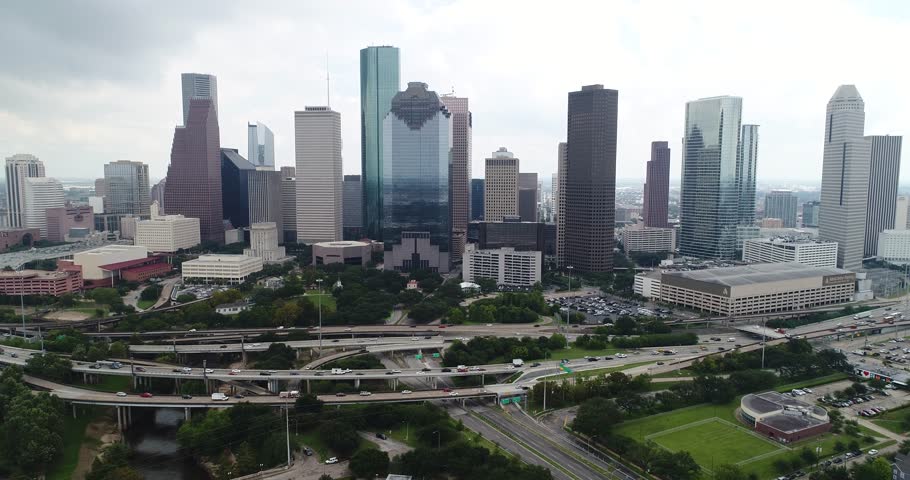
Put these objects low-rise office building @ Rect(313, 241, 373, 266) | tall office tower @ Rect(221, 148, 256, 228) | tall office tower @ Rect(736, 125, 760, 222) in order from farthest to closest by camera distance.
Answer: tall office tower @ Rect(221, 148, 256, 228), tall office tower @ Rect(736, 125, 760, 222), low-rise office building @ Rect(313, 241, 373, 266)

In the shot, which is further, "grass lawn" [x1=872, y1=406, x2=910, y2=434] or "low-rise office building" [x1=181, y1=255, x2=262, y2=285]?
"low-rise office building" [x1=181, y1=255, x2=262, y2=285]

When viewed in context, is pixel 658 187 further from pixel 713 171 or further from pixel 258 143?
pixel 258 143

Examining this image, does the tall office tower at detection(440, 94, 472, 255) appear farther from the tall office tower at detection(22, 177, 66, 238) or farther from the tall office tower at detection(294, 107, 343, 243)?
the tall office tower at detection(22, 177, 66, 238)

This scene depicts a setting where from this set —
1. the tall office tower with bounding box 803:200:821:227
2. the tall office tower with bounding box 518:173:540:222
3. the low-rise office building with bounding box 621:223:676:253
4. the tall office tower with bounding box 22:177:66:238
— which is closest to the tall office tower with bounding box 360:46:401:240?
the tall office tower with bounding box 518:173:540:222

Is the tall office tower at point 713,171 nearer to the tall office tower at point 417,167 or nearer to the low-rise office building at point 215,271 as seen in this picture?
the tall office tower at point 417,167

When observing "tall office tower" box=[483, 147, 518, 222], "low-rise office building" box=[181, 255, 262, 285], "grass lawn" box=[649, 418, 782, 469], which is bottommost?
"grass lawn" box=[649, 418, 782, 469]

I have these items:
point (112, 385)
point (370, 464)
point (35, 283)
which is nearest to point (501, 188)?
point (35, 283)

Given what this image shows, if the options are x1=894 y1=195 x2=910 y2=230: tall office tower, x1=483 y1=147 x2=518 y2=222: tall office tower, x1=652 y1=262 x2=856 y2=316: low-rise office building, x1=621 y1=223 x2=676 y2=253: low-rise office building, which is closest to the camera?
x1=652 y1=262 x2=856 y2=316: low-rise office building

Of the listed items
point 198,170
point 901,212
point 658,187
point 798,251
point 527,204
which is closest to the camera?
point 798,251
